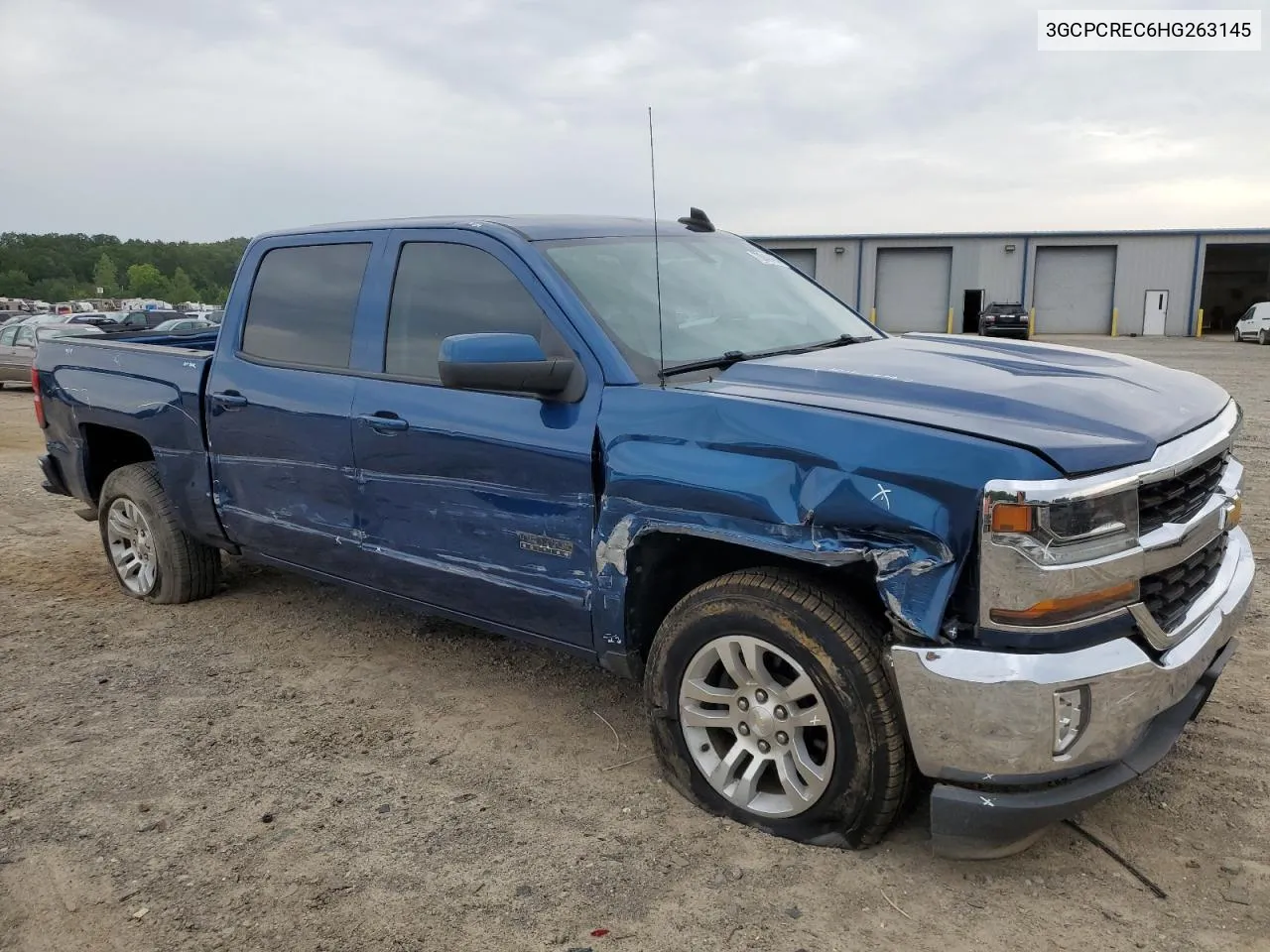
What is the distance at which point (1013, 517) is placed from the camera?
2.41m

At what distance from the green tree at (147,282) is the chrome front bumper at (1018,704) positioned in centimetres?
12380

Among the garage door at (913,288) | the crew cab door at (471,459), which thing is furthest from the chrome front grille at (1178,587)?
the garage door at (913,288)

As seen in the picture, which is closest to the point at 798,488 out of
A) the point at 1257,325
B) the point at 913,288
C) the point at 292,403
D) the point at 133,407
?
the point at 292,403

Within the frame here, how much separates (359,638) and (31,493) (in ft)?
18.2

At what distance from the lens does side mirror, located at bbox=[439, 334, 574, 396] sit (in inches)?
122

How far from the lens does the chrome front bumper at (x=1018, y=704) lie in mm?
2441

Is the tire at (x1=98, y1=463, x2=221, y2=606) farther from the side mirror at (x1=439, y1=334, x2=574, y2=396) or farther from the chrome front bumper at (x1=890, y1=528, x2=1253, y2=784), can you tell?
the chrome front bumper at (x1=890, y1=528, x2=1253, y2=784)

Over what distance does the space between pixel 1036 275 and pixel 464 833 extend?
4496 centimetres

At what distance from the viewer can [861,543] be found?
263 cm

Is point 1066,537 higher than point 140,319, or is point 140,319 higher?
point 1066,537

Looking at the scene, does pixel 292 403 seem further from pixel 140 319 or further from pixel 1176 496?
pixel 140 319

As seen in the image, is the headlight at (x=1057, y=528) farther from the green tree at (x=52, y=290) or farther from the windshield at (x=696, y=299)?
the green tree at (x=52, y=290)

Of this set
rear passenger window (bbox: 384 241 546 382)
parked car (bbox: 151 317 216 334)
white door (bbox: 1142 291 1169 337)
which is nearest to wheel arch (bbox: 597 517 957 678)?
rear passenger window (bbox: 384 241 546 382)

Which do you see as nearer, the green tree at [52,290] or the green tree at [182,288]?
the green tree at [52,290]
